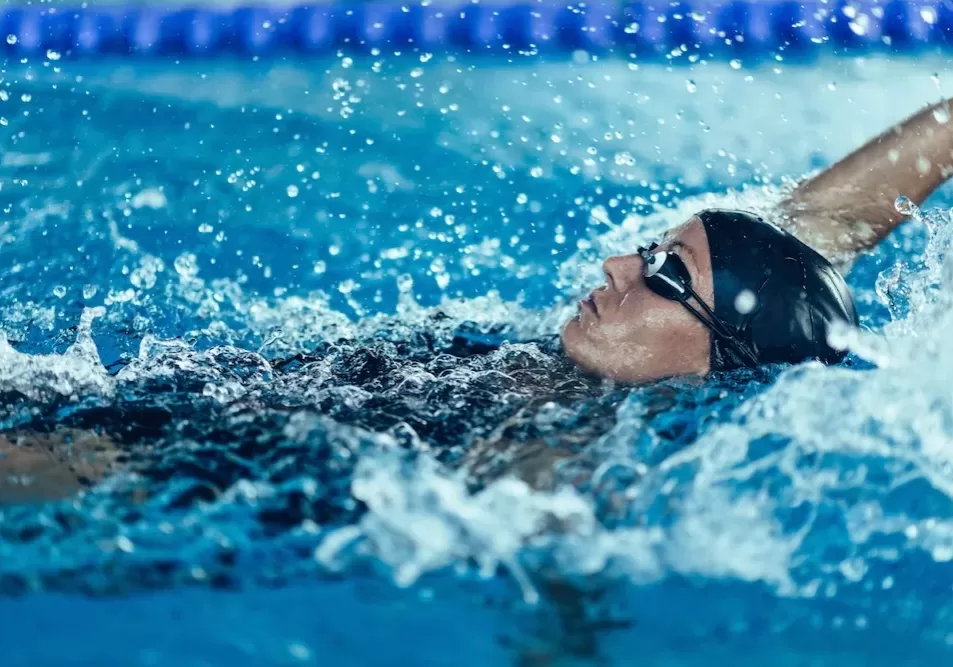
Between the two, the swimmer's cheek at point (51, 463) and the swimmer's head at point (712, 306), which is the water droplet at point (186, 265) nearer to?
the swimmer's cheek at point (51, 463)

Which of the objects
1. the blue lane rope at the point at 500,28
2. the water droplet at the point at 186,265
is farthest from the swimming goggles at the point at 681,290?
the blue lane rope at the point at 500,28

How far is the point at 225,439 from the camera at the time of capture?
5.57 feet

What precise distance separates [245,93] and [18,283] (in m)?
1.03

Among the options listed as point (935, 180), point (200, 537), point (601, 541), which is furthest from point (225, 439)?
point (935, 180)

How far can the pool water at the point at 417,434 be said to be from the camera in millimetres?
1437

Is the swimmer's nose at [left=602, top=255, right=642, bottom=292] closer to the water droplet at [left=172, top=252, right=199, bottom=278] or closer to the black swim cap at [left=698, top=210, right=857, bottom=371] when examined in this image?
the black swim cap at [left=698, top=210, right=857, bottom=371]

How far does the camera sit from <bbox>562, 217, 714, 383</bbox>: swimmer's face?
1962 millimetres

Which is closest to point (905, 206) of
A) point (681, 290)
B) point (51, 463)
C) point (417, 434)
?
point (681, 290)

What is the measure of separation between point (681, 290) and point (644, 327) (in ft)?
0.36

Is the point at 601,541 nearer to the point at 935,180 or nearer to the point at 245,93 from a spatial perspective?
the point at 935,180

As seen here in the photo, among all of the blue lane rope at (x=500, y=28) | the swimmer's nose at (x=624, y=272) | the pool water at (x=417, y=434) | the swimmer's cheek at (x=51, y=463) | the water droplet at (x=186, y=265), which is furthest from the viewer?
the blue lane rope at (x=500, y=28)

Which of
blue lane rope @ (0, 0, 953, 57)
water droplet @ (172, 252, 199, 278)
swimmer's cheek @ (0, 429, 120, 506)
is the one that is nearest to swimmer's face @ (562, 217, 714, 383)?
swimmer's cheek @ (0, 429, 120, 506)

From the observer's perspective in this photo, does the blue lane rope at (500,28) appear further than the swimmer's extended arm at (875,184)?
Yes

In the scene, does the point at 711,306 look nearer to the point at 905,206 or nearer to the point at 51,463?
the point at 905,206
